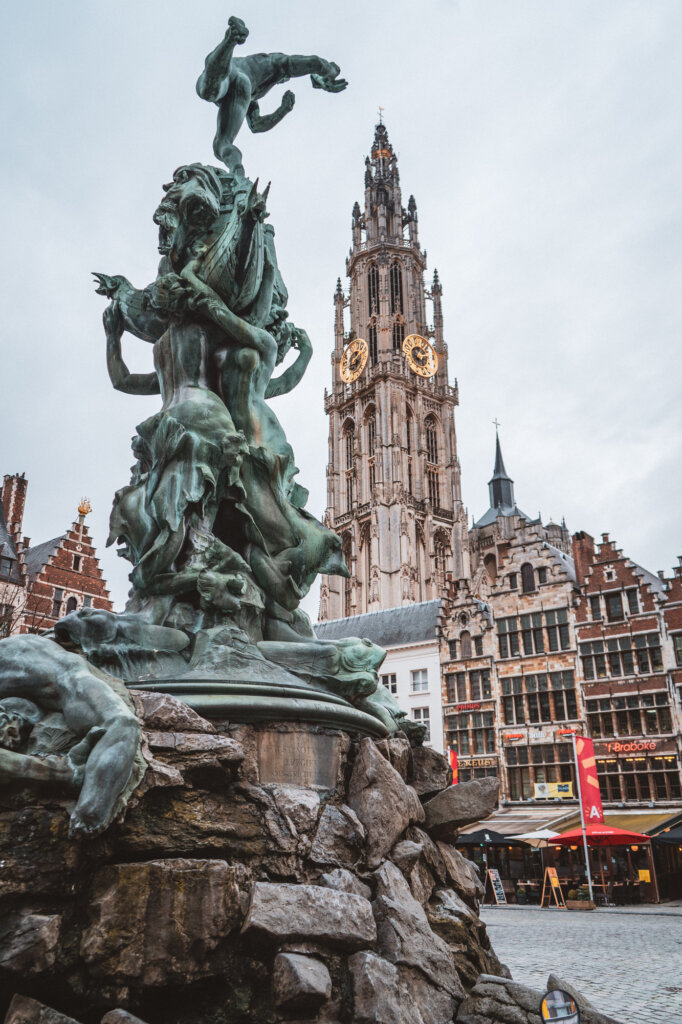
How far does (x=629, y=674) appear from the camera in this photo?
1199 inches

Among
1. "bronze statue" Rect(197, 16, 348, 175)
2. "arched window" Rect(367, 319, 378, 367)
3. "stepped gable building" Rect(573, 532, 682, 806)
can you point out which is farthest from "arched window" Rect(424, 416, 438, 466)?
"bronze statue" Rect(197, 16, 348, 175)

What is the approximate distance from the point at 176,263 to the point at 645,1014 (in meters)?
6.32

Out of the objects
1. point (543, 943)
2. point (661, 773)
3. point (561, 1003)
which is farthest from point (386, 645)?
point (561, 1003)

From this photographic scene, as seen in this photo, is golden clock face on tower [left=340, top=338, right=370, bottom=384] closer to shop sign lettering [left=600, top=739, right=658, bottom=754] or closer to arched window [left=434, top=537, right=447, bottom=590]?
arched window [left=434, top=537, right=447, bottom=590]

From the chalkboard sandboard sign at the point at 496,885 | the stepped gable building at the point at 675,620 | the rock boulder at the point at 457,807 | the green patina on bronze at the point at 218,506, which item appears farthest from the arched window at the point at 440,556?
the rock boulder at the point at 457,807

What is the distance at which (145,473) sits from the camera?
6105 millimetres

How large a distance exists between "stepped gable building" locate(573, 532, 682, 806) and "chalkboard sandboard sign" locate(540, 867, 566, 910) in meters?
7.90

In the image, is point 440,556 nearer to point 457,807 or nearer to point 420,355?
point 420,355

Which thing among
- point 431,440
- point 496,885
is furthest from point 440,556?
point 496,885

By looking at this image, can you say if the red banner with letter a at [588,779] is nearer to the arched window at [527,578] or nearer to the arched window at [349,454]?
the arched window at [527,578]

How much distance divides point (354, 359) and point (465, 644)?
5411cm

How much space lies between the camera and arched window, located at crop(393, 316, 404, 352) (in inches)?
3395

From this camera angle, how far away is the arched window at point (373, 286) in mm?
88625

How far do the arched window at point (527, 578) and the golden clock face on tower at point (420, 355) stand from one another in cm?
5186
